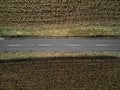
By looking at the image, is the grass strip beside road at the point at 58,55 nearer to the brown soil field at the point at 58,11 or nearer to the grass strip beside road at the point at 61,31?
the grass strip beside road at the point at 61,31

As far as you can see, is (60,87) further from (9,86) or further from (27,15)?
(27,15)

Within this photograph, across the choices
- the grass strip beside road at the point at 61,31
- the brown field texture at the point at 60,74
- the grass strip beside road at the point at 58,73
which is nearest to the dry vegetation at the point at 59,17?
the grass strip beside road at the point at 61,31

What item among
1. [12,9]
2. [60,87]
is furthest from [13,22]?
[60,87]

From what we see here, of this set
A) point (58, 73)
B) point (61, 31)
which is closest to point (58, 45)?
point (61, 31)

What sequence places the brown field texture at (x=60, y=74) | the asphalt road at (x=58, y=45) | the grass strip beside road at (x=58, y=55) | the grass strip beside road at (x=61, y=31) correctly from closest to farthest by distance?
the brown field texture at (x=60, y=74) < the grass strip beside road at (x=58, y=55) < the asphalt road at (x=58, y=45) < the grass strip beside road at (x=61, y=31)

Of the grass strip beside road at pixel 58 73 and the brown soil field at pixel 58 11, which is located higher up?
the brown soil field at pixel 58 11

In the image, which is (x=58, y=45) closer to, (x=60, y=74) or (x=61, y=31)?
(x=61, y=31)

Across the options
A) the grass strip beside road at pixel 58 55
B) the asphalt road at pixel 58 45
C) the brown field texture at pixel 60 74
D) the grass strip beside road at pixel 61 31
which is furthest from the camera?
the grass strip beside road at pixel 61 31
